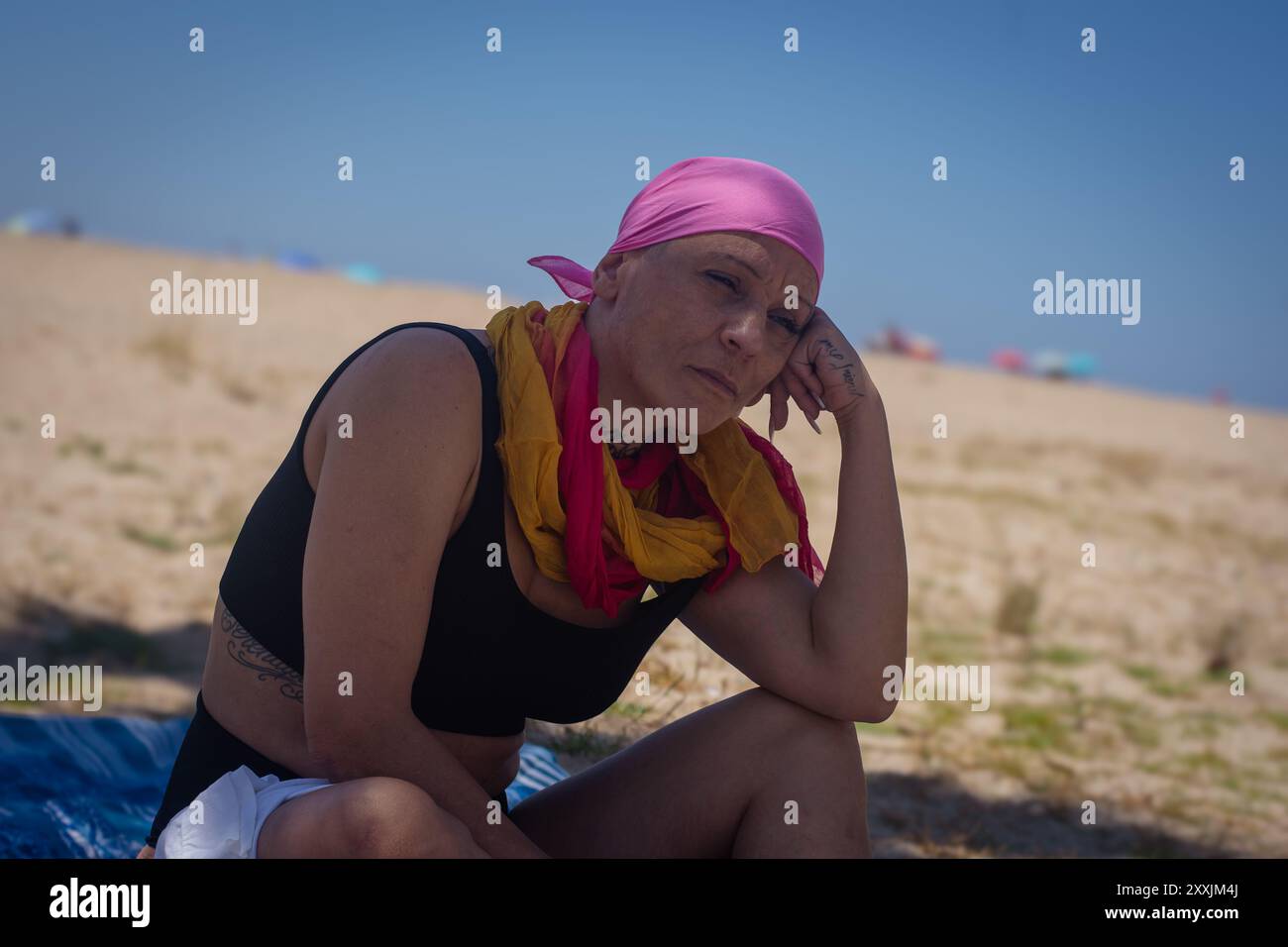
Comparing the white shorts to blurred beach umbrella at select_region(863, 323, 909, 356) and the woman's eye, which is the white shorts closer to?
the woman's eye

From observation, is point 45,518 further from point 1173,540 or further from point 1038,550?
point 1173,540

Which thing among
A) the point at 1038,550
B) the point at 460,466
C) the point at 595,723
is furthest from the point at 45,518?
the point at 1038,550

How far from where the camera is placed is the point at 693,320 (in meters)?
2.22

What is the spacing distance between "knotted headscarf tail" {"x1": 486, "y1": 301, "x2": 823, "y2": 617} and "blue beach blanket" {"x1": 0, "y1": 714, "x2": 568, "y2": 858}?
3.10 feet

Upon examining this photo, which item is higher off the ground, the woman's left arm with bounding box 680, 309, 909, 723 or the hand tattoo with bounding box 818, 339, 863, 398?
the hand tattoo with bounding box 818, 339, 863, 398

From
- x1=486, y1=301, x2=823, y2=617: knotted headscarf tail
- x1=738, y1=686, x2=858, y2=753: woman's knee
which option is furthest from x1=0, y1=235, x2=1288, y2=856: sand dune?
x1=486, y1=301, x2=823, y2=617: knotted headscarf tail

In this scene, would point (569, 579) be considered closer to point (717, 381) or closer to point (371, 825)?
point (717, 381)

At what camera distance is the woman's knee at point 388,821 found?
1799mm

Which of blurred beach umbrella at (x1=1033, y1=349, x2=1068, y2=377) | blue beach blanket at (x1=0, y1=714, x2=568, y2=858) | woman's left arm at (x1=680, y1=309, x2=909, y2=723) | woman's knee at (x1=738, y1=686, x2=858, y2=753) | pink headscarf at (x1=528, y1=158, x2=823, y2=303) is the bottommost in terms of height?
blue beach blanket at (x1=0, y1=714, x2=568, y2=858)

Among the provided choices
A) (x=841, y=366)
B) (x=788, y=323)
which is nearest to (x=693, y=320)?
(x=788, y=323)

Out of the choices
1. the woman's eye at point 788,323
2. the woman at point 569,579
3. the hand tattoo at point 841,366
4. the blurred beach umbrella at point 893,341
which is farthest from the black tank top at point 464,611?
the blurred beach umbrella at point 893,341

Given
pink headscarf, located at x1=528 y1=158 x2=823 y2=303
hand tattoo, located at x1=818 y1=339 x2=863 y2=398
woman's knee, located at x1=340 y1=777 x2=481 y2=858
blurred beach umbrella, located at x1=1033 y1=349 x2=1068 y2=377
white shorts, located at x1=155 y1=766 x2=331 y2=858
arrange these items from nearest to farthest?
woman's knee, located at x1=340 y1=777 x2=481 y2=858, white shorts, located at x1=155 y1=766 x2=331 y2=858, pink headscarf, located at x1=528 y1=158 x2=823 y2=303, hand tattoo, located at x1=818 y1=339 x2=863 y2=398, blurred beach umbrella, located at x1=1033 y1=349 x2=1068 y2=377

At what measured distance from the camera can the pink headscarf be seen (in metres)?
2.24

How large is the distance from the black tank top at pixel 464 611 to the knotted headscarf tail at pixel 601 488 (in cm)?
6
